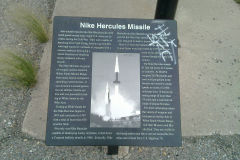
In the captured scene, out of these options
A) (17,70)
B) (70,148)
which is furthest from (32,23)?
(70,148)

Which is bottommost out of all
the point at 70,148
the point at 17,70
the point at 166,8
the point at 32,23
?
the point at 70,148

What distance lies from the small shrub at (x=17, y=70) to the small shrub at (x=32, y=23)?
0.43m

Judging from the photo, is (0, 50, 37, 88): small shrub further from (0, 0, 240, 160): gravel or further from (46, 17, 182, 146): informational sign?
(46, 17, 182, 146): informational sign

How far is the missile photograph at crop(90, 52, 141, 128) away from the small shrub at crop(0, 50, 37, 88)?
1026mm

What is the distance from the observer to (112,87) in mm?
1916

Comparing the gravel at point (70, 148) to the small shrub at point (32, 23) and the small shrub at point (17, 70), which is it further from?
the small shrub at point (32, 23)

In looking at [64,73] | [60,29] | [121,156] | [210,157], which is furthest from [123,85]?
[210,157]

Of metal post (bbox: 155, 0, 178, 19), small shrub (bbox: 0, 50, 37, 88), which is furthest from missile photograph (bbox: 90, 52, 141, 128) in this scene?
small shrub (bbox: 0, 50, 37, 88)

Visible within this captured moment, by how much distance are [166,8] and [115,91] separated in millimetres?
899

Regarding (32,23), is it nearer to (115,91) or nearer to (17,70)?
(17,70)

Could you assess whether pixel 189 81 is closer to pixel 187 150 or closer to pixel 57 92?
pixel 187 150

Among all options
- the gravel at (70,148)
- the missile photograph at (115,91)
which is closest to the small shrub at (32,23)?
the gravel at (70,148)

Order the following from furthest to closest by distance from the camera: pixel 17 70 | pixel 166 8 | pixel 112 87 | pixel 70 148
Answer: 1. pixel 17 70
2. pixel 70 148
3. pixel 166 8
4. pixel 112 87

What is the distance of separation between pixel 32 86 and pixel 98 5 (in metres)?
1.46
